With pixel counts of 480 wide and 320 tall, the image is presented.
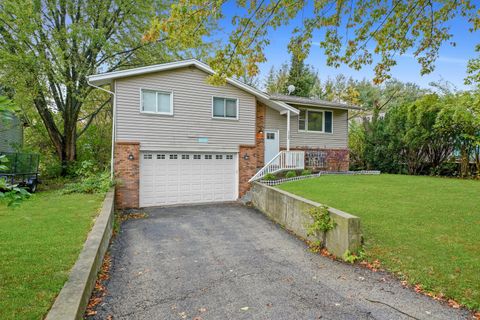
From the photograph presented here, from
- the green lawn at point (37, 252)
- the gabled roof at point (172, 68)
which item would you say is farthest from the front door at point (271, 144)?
the green lawn at point (37, 252)

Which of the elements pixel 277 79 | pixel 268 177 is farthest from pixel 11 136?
pixel 277 79

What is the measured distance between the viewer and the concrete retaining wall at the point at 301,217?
5.75m

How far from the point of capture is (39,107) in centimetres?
1521

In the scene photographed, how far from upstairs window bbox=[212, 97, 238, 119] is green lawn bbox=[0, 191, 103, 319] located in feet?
22.4

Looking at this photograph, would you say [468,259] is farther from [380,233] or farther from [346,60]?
[346,60]

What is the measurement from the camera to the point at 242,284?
476cm

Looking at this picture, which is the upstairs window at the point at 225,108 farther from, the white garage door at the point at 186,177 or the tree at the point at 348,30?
the tree at the point at 348,30

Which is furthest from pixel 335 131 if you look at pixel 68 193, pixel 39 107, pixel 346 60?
pixel 39 107

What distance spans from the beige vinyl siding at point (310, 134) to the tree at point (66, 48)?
18.9 feet

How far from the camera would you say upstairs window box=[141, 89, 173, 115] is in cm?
1201

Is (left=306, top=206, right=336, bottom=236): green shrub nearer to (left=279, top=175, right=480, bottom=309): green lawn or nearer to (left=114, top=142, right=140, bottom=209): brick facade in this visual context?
(left=279, top=175, right=480, bottom=309): green lawn

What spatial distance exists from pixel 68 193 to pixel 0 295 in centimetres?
813

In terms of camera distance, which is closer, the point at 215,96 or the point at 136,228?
the point at 136,228

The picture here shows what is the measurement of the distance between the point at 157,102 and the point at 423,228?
10.2 metres
